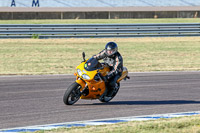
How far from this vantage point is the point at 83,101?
10.3 m

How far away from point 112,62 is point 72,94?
1.16 metres

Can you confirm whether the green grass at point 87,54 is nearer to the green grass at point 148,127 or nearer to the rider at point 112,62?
the rider at point 112,62

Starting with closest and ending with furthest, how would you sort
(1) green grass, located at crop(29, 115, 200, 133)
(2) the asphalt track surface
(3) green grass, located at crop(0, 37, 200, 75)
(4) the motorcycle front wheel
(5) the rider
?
(1) green grass, located at crop(29, 115, 200, 133) < (2) the asphalt track surface < (4) the motorcycle front wheel < (5) the rider < (3) green grass, located at crop(0, 37, 200, 75)

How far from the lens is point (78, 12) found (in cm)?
4678

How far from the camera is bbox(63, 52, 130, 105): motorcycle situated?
30.3 feet

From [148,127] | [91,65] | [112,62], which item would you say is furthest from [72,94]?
[148,127]

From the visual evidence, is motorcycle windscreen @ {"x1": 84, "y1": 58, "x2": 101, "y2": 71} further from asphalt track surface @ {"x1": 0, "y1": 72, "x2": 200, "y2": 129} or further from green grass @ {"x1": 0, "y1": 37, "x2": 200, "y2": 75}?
green grass @ {"x1": 0, "y1": 37, "x2": 200, "y2": 75}

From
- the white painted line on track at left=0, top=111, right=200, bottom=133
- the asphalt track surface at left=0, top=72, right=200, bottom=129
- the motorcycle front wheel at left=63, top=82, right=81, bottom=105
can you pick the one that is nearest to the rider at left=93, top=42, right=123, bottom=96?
the asphalt track surface at left=0, top=72, right=200, bottom=129

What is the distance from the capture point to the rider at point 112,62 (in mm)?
9555

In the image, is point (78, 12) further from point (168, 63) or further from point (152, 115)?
point (152, 115)

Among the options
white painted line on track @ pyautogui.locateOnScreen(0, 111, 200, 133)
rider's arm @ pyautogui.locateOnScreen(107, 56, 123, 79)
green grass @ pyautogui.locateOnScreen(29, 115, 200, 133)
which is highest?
rider's arm @ pyautogui.locateOnScreen(107, 56, 123, 79)

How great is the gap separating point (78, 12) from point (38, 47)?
22.5 meters

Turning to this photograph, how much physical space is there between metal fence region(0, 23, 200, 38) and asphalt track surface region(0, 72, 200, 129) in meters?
13.8

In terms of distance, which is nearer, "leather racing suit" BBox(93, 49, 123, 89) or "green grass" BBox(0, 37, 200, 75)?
"leather racing suit" BBox(93, 49, 123, 89)
